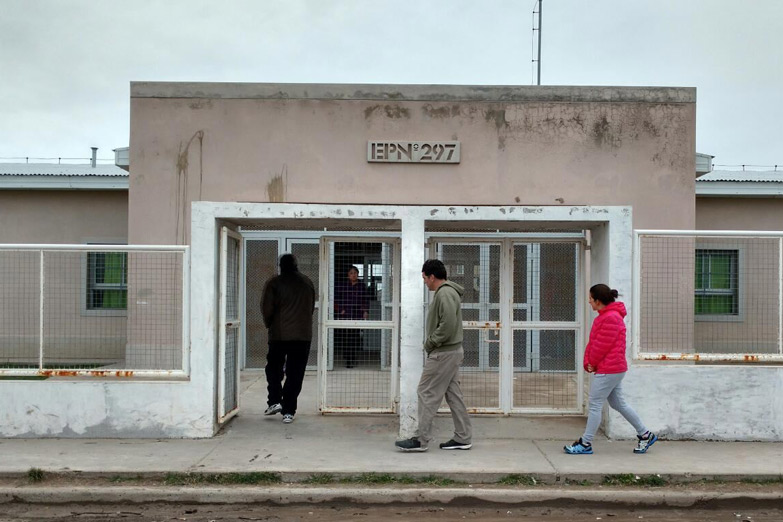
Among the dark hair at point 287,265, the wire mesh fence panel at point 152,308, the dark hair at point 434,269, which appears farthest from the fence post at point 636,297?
the wire mesh fence panel at point 152,308

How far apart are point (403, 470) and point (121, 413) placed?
3086mm

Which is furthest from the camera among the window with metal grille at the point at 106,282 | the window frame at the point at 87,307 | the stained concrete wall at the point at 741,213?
the stained concrete wall at the point at 741,213

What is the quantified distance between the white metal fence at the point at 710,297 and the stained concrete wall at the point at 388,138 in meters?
1.13

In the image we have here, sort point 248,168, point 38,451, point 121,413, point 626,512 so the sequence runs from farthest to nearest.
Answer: point 248,168 → point 121,413 → point 38,451 → point 626,512

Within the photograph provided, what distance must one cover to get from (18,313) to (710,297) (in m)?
9.30

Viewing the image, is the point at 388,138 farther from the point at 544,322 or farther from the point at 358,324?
the point at 544,322

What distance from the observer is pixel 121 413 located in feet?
26.0

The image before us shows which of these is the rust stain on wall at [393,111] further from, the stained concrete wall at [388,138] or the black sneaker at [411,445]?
the black sneaker at [411,445]

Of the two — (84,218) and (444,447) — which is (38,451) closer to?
(444,447)

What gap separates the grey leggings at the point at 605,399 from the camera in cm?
722

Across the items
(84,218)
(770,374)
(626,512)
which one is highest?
(84,218)

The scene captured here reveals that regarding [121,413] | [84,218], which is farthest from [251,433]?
[84,218]

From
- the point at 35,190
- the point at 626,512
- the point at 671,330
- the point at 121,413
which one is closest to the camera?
the point at 626,512

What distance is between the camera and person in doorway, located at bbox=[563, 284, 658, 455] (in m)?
7.16
